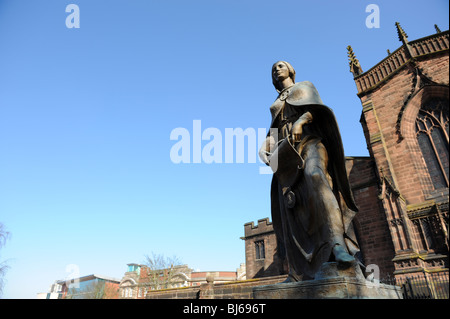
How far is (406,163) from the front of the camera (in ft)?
50.8

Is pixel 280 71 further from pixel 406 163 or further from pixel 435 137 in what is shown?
pixel 435 137

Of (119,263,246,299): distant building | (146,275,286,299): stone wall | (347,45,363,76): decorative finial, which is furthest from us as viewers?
(119,263,246,299): distant building

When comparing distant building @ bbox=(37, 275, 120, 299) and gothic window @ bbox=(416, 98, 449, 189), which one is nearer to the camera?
gothic window @ bbox=(416, 98, 449, 189)

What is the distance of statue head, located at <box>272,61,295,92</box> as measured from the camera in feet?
13.5

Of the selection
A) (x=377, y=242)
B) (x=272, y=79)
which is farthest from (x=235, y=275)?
(x=272, y=79)

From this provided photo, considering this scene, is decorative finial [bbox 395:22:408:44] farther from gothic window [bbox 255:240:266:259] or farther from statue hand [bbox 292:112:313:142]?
gothic window [bbox 255:240:266:259]

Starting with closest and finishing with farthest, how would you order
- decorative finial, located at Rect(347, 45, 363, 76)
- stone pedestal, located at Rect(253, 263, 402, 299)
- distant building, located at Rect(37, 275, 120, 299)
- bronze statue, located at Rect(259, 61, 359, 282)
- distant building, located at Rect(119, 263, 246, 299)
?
stone pedestal, located at Rect(253, 263, 402, 299) → bronze statue, located at Rect(259, 61, 359, 282) → decorative finial, located at Rect(347, 45, 363, 76) → distant building, located at Rect(119, 263, 246, 299) → distant building, located at Rect(37, 275, 120, 299)

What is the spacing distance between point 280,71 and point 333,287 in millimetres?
3038

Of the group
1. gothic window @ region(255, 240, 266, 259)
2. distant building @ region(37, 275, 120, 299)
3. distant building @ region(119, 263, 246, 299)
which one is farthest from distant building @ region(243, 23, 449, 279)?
distant building @ region(37, 275, 120, 299)

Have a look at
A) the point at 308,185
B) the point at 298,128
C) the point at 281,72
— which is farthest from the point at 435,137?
the point at 308,185

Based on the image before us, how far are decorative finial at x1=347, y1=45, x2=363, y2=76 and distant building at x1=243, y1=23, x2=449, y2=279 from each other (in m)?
0.26
